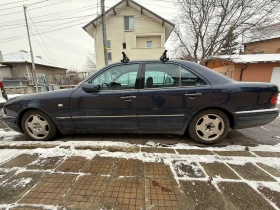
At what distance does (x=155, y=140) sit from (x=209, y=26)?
21376 mm

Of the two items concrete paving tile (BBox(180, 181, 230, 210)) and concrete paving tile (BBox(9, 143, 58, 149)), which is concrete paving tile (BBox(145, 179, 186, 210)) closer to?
concrete paving tile (BBox(180, 181, 230, 210))

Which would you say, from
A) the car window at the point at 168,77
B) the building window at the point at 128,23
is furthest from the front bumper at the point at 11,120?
the building window at the point at 128,23

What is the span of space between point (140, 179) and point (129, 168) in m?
0.27

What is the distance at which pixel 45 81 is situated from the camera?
16.7m

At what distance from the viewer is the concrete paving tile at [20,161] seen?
2027 mm

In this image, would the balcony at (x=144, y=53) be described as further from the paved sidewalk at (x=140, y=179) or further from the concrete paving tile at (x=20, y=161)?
the concrete paving tile at (x=20, y=161)

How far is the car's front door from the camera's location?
8.04 feet

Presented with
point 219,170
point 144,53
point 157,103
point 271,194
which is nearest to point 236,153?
point 219,170

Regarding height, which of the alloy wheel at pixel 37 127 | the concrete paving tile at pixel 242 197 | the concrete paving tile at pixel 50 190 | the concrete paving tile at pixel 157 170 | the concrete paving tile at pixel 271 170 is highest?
the alloy wheel at pixel 37 127

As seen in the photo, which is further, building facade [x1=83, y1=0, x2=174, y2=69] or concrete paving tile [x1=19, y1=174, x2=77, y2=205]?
building facade [x1=83, y1=0, x2=174, y2=69]

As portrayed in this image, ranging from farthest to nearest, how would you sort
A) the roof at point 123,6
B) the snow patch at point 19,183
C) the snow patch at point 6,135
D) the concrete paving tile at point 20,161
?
the roof at point 123,6 < the snow patch at point 6,135 < the concrete paving tile at point 20,161 < the snow patch at point 19,183

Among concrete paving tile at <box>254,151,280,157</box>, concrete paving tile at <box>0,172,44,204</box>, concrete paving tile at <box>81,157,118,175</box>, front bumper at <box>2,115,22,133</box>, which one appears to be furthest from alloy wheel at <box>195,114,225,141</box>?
front bumper at <box>2,115,22,133</box>

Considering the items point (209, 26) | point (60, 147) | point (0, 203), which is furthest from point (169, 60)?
point (209, 26)

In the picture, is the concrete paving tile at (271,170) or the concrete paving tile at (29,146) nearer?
the concrete paving tile at (271,170)
